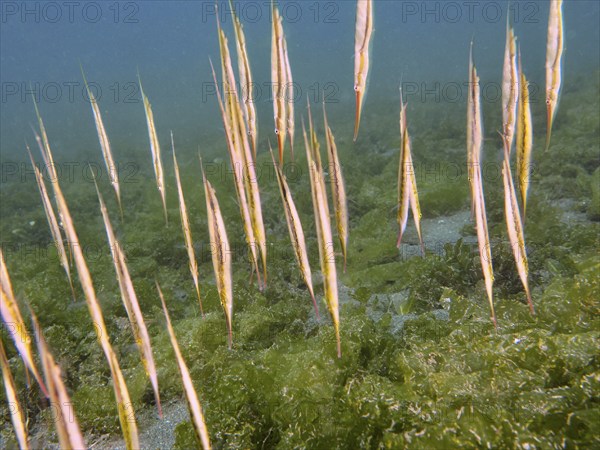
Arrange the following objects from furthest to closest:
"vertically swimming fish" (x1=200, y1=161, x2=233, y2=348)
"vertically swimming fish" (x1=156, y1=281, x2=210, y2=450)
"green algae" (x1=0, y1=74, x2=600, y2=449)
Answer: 1. "vertically swimming fish" (x1=200, y1=161, x2=233, y2=348)
2. "green algae" (x1=0, y1=74, x2=600, y2=449)
3. "vertically swimming fish" (x1=156, y1=281, x2=210, y2=450)

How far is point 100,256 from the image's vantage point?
5.50 m

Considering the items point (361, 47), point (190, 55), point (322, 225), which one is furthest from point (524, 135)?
point (190, 55)

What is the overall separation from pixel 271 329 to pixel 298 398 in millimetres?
1238

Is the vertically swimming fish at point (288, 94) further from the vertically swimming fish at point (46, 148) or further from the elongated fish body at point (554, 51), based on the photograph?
the elongated fish body at point (554, 51)

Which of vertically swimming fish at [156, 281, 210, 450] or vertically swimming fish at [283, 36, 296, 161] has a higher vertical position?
vertically swimming fish at [283, 36, 296, 161]

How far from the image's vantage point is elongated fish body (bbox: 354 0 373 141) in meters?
1.92

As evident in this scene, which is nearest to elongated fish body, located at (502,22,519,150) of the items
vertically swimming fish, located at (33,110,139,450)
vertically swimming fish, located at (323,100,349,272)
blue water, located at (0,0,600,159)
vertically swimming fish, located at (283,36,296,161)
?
vertically swimming fish, located at (323,100,349,272)

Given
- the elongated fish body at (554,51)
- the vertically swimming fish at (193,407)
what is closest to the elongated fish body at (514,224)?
the elongated fish body at (554,51)

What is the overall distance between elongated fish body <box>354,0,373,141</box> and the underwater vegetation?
0.01 metres

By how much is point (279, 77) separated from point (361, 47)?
47 centimetres

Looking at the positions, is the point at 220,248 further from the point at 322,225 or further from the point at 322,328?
the point at 322,328

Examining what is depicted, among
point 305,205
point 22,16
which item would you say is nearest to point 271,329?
point 305,205

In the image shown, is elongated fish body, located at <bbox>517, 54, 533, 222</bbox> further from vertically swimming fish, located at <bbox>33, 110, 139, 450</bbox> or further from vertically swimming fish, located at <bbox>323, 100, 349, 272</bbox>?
vertically swimming fish, located at <bbox>33, 110, 139, 450</bbox>

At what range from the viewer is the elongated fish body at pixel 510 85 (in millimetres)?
1939
